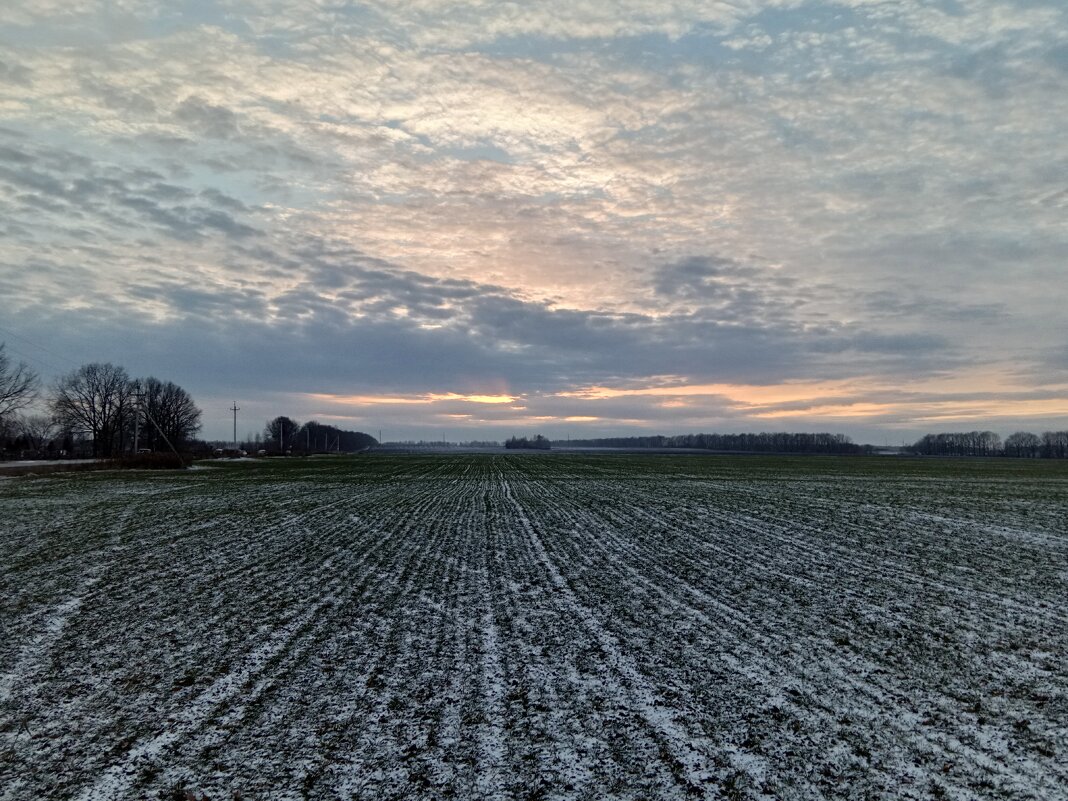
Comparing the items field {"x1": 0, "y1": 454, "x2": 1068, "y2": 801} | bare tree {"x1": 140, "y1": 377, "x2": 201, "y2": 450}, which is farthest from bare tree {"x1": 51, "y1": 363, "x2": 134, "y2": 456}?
field {"x1": 0, "y1": 454, "x2": 1068, "y2": 801}

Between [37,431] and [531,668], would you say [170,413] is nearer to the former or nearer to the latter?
[37,431]

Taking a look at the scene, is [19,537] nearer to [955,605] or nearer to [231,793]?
[231,793]

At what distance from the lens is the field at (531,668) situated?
17.9ft

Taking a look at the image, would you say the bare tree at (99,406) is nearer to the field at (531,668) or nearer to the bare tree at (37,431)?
the bare tree at (37,431)

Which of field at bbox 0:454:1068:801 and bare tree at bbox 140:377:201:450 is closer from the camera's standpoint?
field at bbox 0:454:1068:801

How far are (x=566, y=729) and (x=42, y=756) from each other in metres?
4.77

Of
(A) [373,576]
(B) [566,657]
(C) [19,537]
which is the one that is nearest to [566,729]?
(B) [566,657]

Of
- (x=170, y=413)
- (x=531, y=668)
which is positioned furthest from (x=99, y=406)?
(x=531, y=668)

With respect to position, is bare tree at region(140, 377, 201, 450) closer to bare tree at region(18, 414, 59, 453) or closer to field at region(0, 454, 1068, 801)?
bare tree at region(18, 414, 59, 453)

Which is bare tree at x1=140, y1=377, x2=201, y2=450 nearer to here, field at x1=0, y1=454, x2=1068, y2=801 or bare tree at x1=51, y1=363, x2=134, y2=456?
bare tree at x1=51, y1=363, x2=134, y2=456

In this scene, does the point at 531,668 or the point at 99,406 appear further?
the point at 99,406

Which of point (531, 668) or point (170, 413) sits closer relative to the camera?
point (531, 668)

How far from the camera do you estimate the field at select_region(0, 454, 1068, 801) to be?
215 inches

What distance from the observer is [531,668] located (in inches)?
314
